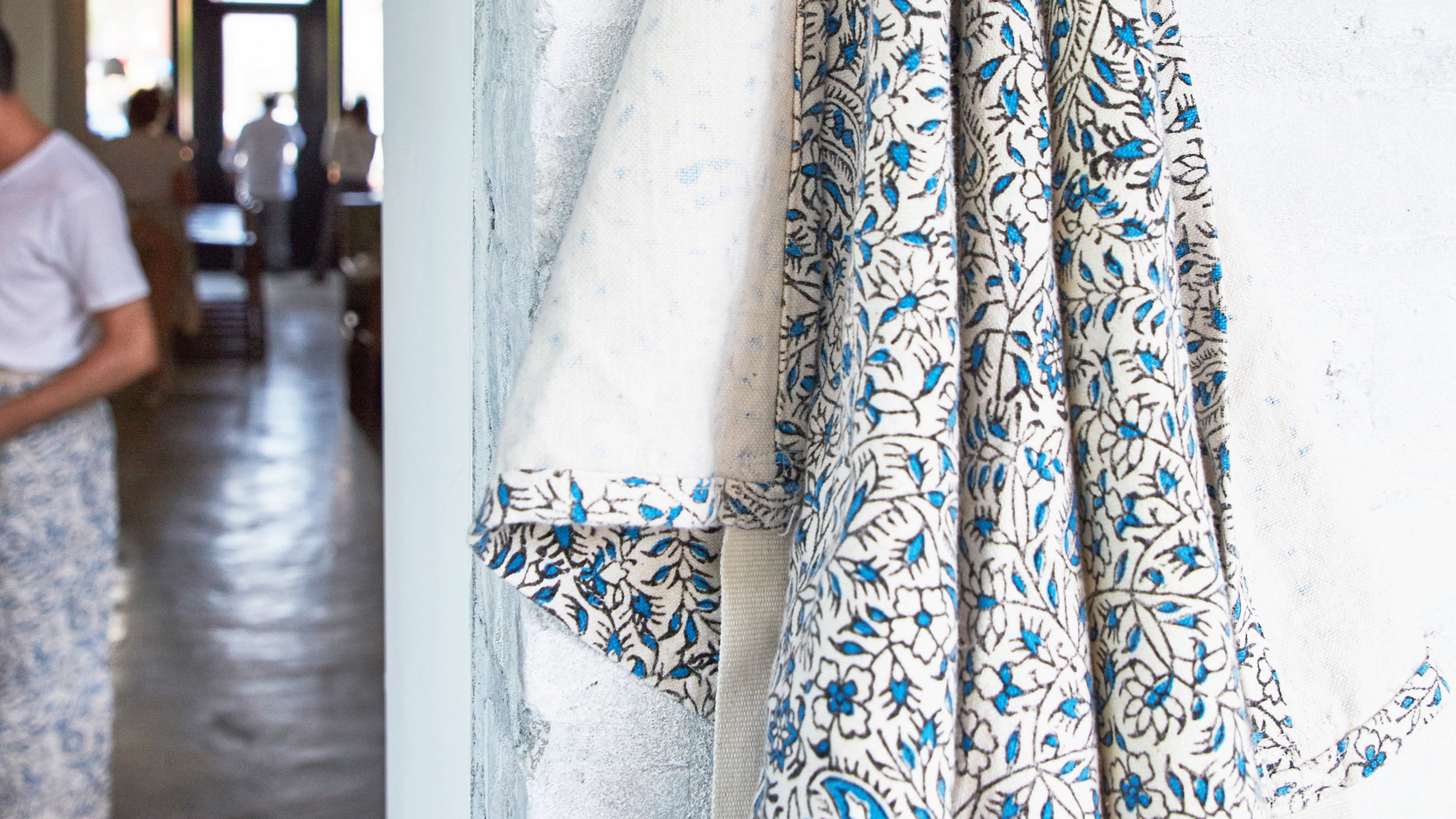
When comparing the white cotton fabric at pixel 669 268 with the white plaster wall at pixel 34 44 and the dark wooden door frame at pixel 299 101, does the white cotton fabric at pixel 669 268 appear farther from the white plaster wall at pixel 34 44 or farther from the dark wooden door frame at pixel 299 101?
the dark wooden door frame at pixel 299 101

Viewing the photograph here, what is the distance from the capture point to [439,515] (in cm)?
76

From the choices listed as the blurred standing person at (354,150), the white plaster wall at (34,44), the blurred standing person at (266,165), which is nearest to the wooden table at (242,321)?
the white plaster wall at (34,44)

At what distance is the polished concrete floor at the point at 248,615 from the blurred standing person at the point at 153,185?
0.76 metres

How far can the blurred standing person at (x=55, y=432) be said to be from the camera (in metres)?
1.51

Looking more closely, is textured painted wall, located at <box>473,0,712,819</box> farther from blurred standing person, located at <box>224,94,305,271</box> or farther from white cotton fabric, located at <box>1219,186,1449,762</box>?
blurred standing person, located at <box>224,94,305,271</box>

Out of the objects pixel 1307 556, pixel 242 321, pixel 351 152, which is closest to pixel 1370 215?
pixel 1307 556

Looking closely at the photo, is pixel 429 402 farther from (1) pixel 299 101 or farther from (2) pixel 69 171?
(1) pixel 299 101

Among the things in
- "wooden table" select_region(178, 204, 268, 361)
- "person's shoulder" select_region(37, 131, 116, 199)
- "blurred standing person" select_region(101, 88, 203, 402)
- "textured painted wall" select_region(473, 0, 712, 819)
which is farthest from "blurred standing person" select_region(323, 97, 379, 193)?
"textured painted wall" select_region(473, 0, 712, 819)

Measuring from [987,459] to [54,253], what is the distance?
1.45 m

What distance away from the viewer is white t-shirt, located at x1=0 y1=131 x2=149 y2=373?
4.92ft

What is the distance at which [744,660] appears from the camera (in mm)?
517

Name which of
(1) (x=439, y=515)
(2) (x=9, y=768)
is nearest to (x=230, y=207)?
(2) (x=9, y=768)

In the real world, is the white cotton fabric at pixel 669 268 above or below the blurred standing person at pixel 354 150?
below

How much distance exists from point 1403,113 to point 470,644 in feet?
2.14
